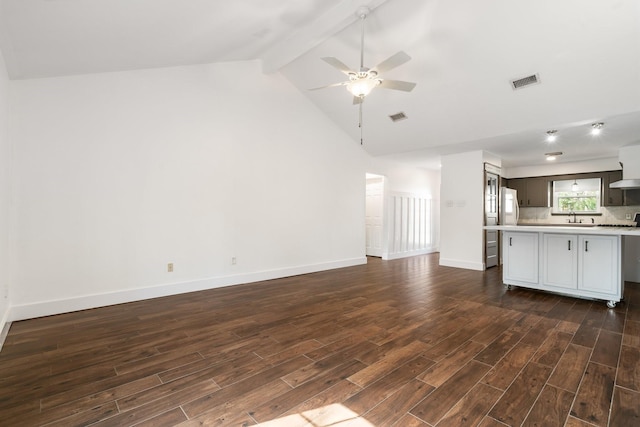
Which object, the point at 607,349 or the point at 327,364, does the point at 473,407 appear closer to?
the point at 327,364

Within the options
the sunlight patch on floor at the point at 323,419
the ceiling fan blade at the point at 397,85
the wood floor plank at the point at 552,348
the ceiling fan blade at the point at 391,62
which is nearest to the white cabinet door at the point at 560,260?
the wood floor plank at the point at 552,348

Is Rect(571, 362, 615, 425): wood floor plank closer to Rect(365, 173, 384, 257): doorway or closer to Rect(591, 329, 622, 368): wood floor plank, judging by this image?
Rect(591, 329, 622, 368): wood floor plank

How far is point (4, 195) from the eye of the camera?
2.97 meters

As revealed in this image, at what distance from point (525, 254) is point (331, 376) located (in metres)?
3.99

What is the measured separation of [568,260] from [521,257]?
1.90 ft

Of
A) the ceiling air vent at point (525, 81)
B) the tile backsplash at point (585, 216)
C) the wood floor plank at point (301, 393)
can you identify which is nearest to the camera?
the wood floor plank at point (301, 393)

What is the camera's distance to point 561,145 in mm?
5652

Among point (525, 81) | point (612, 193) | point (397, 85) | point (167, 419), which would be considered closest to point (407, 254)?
point (612, 193)

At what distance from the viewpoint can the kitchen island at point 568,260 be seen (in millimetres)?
3834

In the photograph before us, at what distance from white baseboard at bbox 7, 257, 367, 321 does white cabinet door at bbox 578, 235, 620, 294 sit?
14.2 feet

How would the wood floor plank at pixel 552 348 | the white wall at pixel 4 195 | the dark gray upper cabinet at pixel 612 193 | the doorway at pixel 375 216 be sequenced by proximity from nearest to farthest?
the wood floor plank at pixel 552 348 < the white wall at pixel 4 195 < the dark gray upper cabinet at pixel 612 193 < the doorway at pixel 375 216

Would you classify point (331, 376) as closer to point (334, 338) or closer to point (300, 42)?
point (334, 338)

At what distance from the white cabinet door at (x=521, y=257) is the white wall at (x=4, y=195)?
634 cm

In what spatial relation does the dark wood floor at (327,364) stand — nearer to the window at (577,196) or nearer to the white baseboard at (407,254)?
the window at (577,196)
